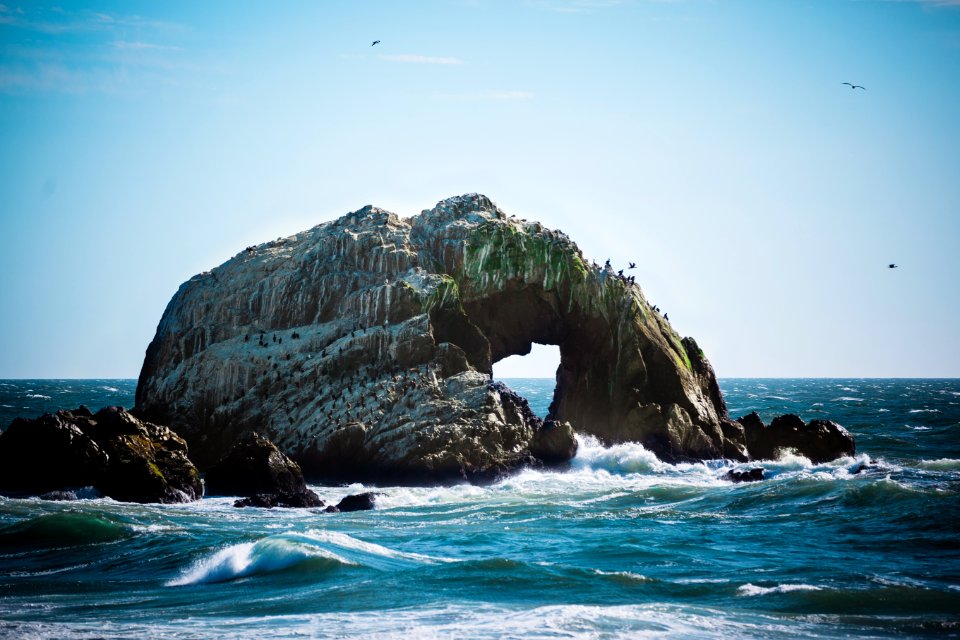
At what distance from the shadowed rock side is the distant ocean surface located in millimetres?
3073

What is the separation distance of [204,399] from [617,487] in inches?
771

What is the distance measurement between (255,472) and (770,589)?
73.6ft

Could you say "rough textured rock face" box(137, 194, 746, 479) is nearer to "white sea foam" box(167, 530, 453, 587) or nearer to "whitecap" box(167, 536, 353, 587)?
"white sea foam" box(167, 530, 453, 587)

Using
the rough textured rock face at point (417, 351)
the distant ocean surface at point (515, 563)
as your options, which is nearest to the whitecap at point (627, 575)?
the distant ocean surface at point (515, 563)

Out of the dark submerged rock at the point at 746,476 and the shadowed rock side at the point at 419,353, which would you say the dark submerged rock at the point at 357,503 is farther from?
the dark submerged rock at the point at 746,476

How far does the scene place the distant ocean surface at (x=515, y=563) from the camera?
2277 centimetres

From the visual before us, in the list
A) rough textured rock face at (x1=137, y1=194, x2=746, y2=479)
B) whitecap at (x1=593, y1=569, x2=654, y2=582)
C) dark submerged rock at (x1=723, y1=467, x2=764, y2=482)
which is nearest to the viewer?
whitecap at (x1=593, y1=569, x2=654, y2=582)

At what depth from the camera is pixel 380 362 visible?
4741cm

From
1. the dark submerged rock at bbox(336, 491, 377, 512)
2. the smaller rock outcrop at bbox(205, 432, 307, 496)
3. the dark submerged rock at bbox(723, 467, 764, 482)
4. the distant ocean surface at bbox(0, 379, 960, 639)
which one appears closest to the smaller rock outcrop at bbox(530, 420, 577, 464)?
the distant ocean surface at bbox(0, 379, 960, 639)

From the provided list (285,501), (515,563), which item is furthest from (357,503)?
(515,563)

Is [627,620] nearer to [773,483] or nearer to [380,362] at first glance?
[773,483]

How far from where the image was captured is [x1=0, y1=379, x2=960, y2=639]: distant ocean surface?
74.7ft

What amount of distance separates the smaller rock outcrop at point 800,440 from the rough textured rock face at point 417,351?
1.70m

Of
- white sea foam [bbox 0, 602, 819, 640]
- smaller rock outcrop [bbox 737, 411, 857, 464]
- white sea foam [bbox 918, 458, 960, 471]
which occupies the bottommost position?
white sea foam [bbox 0, 602, 819, 640]
